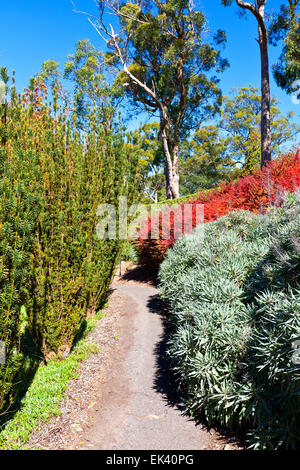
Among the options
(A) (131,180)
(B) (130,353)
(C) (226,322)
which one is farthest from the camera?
(A) (131,180)

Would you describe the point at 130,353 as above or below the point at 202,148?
below

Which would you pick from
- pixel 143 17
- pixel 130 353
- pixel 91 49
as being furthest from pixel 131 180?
pixel 91 49

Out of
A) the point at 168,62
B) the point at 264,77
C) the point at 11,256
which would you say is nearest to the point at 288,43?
the point at 264,77

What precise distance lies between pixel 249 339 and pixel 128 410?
1678 millimetres

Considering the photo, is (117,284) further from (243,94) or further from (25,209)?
(243,94)

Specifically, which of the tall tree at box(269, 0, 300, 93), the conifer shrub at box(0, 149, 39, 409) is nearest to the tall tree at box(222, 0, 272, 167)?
the tall tree at box(269, 0, 300, 93)

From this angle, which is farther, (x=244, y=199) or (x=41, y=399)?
(x=244, y=199)

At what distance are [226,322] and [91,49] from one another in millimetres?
24433

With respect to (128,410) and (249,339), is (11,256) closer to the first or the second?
(128,410)

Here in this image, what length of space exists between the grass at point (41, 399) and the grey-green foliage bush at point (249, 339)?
152 centimetres

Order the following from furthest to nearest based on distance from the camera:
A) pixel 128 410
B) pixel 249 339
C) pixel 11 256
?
pixel 128 410 < pixel 249 339 < pixel 11 256

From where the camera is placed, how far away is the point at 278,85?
13484mm

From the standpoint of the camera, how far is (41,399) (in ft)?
11.5

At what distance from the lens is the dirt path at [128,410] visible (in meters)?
2.94
